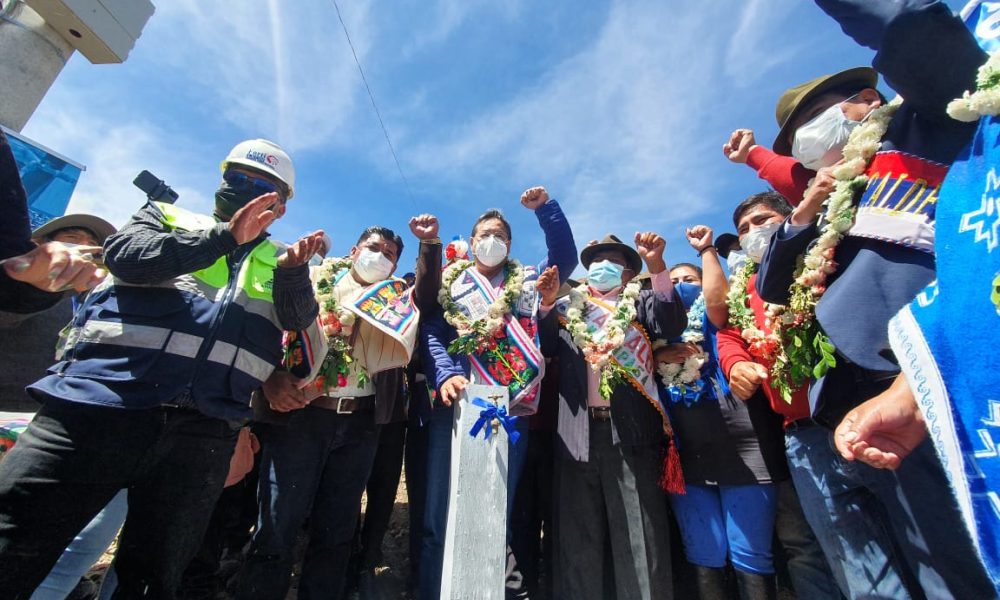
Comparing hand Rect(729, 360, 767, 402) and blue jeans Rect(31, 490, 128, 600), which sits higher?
hand Rect(729, 360, 767, 402)

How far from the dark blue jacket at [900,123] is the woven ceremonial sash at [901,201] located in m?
0.05

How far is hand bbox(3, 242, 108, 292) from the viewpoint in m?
1.80

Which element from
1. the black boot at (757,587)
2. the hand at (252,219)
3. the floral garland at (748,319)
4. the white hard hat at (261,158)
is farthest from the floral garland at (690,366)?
the white hard hat at (261,158)

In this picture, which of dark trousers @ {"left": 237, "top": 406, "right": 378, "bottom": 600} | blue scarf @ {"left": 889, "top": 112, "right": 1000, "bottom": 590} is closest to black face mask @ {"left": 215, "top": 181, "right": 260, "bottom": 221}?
dark trousers @ {"left": 237, "top": 406, "right": 378, "bottom": 600}

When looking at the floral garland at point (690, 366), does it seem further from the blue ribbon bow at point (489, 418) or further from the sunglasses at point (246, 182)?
the sunglasses at point (246, 182)

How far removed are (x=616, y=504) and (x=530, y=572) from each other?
962mm

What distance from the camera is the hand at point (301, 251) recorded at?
8.07 ft

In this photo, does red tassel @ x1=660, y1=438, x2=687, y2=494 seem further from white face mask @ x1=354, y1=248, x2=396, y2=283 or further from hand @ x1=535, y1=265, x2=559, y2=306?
white face mask @ x1=354, y1=248, x2=396, y2=283

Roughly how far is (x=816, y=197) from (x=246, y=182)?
10.1 feet

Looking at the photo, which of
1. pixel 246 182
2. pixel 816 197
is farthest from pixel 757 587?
pixel 246 182

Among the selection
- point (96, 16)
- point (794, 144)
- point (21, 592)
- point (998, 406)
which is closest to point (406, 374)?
point (21, 592)

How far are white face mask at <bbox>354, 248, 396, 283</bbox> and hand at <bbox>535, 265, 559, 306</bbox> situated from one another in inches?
52.3

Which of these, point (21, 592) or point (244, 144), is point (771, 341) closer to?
point (244, 144)

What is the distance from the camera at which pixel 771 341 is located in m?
2.65
